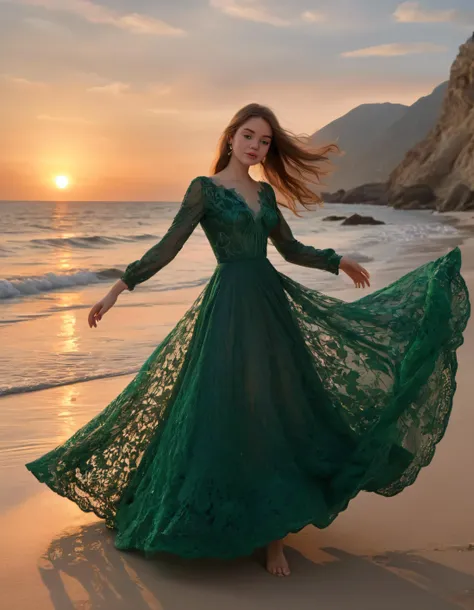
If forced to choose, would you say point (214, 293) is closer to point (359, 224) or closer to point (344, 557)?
point (344, 557)

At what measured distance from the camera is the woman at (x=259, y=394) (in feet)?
9.37

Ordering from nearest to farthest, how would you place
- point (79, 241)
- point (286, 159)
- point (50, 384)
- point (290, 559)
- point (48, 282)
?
point (290, 559) → point (286, 159) → point (50, 384) → point (48, 282) → point (79, 241)

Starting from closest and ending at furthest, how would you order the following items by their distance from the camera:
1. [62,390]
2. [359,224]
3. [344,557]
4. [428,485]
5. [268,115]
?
[344,557], [268,115], [428,485], [62,390], [359,224]

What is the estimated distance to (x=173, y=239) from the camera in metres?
3.19

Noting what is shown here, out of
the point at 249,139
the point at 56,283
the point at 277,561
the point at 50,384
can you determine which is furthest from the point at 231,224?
the point at 56,283

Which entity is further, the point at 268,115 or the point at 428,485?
the point at 428,485

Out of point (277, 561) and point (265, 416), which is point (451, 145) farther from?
point (277, 561)

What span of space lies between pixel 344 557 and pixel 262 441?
601mm

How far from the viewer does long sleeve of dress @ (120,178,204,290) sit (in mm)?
3162

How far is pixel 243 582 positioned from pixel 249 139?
1.73 metres

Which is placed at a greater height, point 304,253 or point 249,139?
point 249,139

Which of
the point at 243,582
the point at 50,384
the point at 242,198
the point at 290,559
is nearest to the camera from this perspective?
the point at 243,582

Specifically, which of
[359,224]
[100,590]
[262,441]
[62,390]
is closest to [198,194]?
[262,441]

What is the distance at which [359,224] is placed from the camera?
37.4 meters
